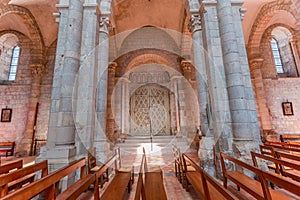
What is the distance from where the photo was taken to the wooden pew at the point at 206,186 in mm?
1189

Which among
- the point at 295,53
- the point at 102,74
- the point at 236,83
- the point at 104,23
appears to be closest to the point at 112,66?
the point at 104,23

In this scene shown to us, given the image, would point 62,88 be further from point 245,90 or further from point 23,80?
point 23,80

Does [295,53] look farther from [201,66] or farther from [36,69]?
[36,69]

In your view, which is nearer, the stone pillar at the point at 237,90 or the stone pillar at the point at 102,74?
the stone pillar at the point at 237,90

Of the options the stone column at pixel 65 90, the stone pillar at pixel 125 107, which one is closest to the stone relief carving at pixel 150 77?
the stone pillar at pixel 125 107

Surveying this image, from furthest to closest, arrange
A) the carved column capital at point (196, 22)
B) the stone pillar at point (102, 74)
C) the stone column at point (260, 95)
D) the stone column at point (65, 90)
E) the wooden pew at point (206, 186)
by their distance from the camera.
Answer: the stone column at point (260, 95), the carved column capital at point (196, 22), the stone pillar at point (102, 74), the stone column at point (65, 90), the wooden pew at point (206, 186)

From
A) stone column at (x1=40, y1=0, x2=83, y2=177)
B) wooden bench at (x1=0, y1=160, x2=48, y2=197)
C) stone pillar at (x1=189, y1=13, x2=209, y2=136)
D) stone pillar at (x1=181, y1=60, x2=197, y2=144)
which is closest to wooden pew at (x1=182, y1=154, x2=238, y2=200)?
stone pillar at (x1=189, y1=13, x2=209, y2=136)

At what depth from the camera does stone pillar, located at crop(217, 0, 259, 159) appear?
294cm

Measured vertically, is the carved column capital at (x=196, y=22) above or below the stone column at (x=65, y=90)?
above

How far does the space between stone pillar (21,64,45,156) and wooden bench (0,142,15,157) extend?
0.34m

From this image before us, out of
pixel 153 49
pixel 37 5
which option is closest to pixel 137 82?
pixel 153 49

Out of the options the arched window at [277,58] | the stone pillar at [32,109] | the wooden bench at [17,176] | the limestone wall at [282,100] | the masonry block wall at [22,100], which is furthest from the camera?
the arched window at [277,58]

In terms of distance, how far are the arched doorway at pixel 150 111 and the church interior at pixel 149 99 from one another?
0.06m

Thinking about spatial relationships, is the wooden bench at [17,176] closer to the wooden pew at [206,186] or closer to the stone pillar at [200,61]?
the wooden pew at [206,186]
